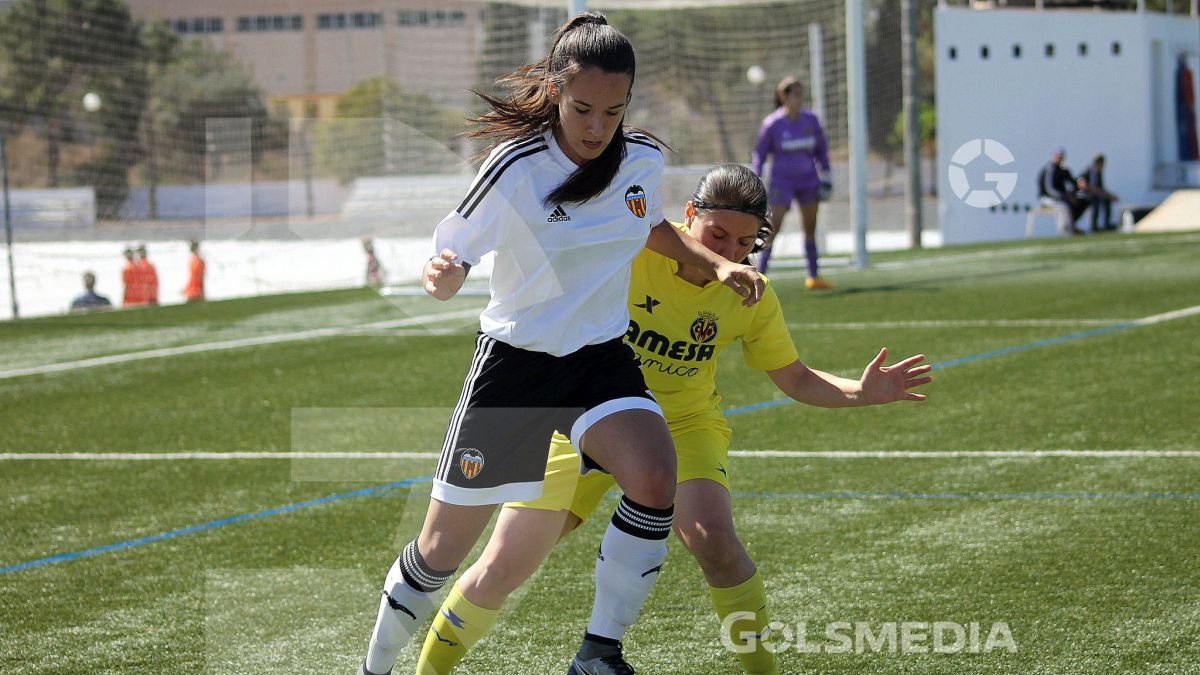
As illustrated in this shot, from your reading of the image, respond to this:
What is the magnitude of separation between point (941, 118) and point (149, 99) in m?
19.1

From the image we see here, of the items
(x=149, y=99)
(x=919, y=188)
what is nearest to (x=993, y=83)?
(x=919, y=188)

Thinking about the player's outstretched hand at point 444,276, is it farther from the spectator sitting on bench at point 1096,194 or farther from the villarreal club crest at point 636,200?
the spectator sitting on bench at point 1096,194

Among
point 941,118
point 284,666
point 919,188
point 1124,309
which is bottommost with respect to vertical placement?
point 284,666

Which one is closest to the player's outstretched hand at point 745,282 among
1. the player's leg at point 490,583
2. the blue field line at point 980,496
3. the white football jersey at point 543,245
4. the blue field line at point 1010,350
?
the white football jersey at point 543,245

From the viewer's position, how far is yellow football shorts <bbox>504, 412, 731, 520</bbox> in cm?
369

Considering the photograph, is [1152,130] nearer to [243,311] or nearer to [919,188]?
[919,188]

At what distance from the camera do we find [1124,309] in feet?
39.9

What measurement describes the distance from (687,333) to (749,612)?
85 centimetres

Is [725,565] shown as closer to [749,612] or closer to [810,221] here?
[749,612]

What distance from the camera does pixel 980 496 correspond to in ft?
19.5

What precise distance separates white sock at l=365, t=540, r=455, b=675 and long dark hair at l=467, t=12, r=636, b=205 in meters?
1.02

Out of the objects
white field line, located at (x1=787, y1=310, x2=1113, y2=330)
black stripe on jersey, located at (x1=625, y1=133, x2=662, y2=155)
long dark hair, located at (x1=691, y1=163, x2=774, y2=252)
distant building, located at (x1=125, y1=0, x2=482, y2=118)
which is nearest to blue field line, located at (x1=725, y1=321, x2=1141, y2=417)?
white field line, located at (x1=787, y1=310, x2=1113, y2=330)

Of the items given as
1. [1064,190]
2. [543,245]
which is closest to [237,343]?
[543,245]

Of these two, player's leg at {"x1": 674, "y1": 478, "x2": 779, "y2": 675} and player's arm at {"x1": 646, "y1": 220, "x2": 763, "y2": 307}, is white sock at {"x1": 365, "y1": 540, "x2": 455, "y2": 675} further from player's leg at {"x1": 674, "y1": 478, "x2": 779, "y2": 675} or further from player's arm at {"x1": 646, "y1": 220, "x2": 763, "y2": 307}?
player's arm at {"x1": 646, "y1": 220, "x2": 763, "y2": 307}
